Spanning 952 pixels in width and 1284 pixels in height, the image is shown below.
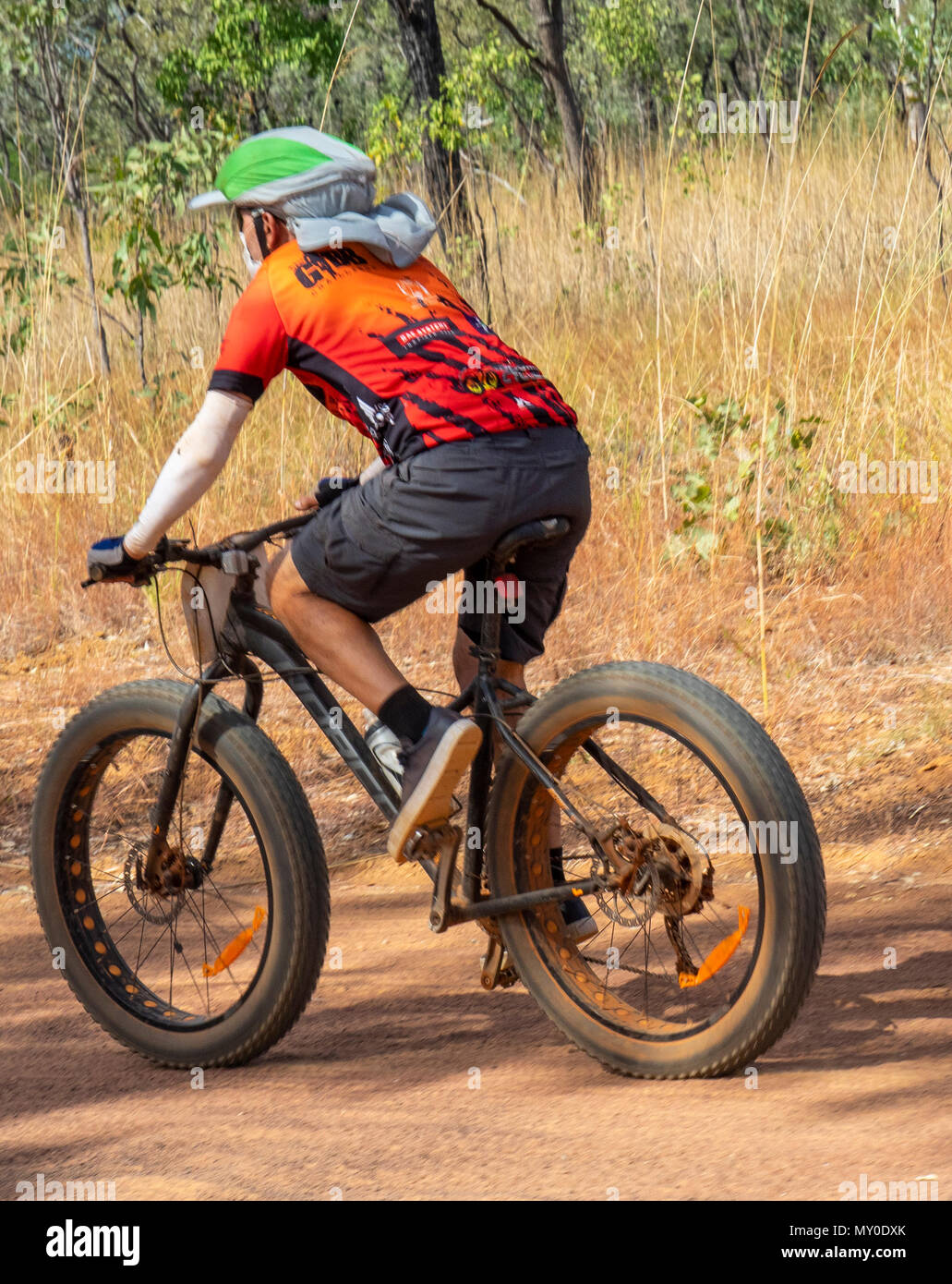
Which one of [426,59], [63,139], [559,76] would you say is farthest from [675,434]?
[559,76]

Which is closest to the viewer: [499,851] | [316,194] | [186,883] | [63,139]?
[316,194]

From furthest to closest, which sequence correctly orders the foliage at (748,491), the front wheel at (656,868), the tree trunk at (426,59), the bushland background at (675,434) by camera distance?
the tree trunk at (426,59)
the foliage at (748,491)
the bushland background at (675,434)
the front wheel at (656,868)

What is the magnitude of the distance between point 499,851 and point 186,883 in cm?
74

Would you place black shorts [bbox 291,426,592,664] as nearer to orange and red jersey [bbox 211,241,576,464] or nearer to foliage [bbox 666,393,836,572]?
orange and red jersey [bbox 211,241,576,464]

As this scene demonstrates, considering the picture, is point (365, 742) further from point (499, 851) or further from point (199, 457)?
point (199, 457)

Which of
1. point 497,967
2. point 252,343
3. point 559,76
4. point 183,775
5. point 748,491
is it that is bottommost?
point 497,967

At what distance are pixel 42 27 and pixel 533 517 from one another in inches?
272

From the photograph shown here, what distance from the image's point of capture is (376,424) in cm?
283

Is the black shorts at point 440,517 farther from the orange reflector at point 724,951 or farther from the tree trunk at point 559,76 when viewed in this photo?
the tree trunk at point 559,76

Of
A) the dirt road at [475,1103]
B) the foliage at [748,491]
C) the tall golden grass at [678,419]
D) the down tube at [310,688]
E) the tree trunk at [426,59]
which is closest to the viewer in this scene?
the dirt road at [475,1103]

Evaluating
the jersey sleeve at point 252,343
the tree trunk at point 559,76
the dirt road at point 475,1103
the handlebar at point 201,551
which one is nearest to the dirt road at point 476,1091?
the dirt road at point 475,1103

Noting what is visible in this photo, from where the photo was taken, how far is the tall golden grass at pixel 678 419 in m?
5.77

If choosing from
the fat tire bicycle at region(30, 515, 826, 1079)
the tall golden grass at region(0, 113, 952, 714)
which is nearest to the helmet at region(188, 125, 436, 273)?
the fat tire bicycle at region(30, 515, 826, 1079)

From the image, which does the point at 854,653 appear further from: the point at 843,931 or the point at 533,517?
the point at 533,517
